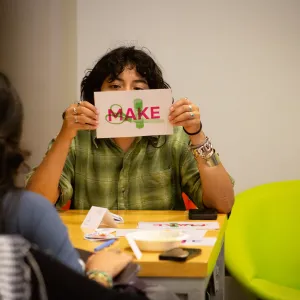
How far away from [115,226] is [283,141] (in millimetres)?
1530

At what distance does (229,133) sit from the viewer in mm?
3303

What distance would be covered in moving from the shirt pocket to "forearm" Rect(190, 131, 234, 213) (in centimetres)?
20

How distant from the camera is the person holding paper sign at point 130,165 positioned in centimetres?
238

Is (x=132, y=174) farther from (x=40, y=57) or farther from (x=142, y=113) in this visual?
(x=40, y=57)

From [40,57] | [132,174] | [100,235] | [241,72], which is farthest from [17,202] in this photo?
[40,57]

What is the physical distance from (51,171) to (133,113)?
41 centimetres

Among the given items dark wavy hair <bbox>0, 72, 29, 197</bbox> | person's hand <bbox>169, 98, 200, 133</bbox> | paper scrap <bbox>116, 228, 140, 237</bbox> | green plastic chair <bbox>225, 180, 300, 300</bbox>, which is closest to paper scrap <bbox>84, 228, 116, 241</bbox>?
paper scrap <bbox>116, 228, 140, 237</bbox>

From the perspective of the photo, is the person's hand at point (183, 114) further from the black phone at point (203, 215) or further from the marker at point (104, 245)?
the marker at point (104, 245)

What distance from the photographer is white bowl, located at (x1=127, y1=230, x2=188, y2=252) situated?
5.38 feet

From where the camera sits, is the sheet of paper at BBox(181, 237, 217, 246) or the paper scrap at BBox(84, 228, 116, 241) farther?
the paper scrap at BBox(84, 228, 116, 241)

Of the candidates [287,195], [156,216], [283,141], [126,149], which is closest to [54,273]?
[156,216]

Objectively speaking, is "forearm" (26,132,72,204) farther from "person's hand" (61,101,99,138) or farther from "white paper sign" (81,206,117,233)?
"white paper sign" (81,206,117,233)

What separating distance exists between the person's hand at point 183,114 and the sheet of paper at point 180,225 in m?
0.44

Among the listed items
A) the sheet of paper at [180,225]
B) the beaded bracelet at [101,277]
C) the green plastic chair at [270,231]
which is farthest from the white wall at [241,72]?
the beaded bracelet at [101,277]
